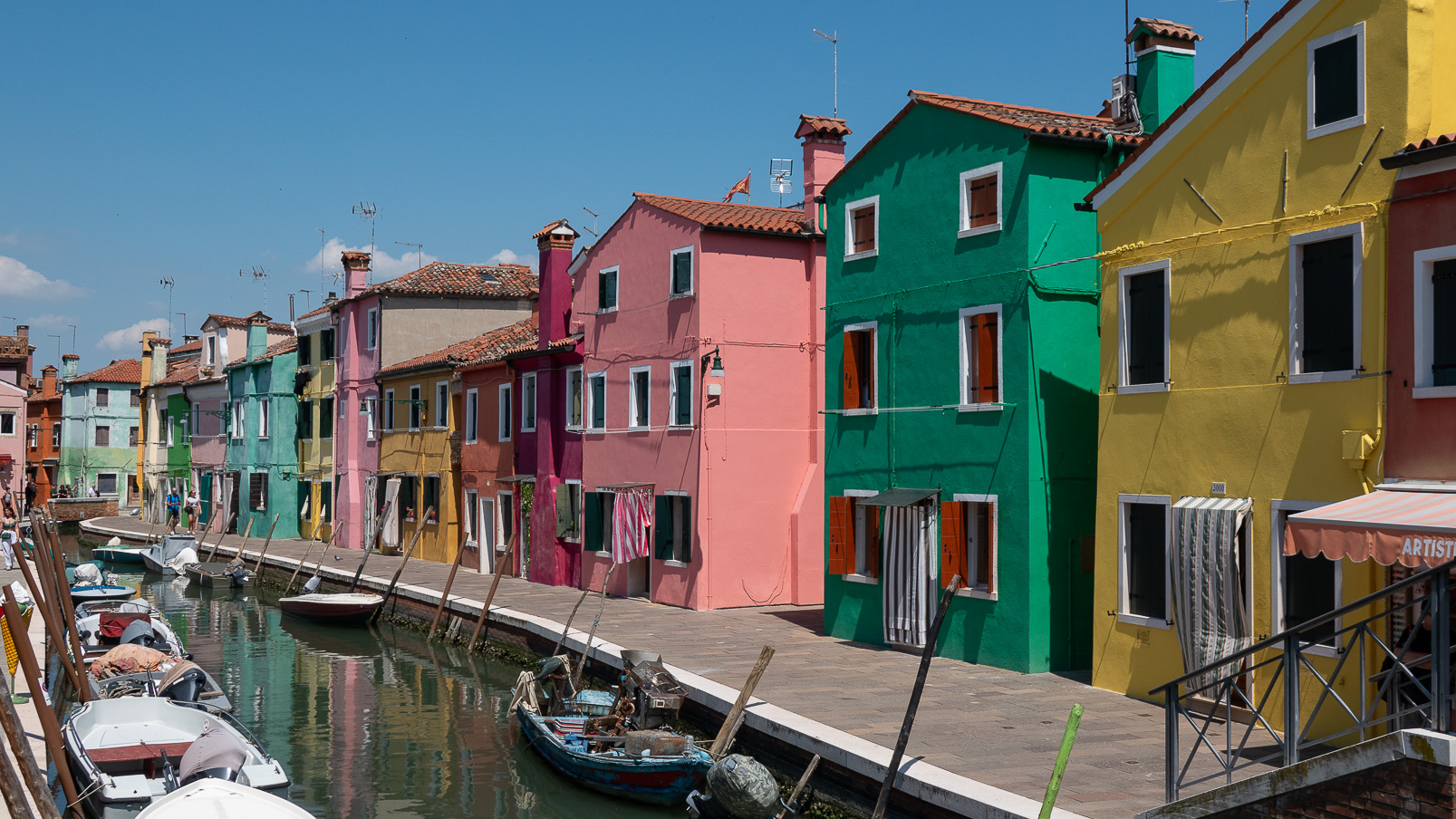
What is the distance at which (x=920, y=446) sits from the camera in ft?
64.2

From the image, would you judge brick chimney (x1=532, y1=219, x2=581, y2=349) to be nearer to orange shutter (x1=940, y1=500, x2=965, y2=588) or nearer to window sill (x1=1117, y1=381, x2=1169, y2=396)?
orange shutter (x1=940, y1=500, x2=965, y2=588)

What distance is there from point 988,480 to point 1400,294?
7058mm

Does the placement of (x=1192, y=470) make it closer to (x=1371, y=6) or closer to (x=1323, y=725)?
(x=1323, y=725)

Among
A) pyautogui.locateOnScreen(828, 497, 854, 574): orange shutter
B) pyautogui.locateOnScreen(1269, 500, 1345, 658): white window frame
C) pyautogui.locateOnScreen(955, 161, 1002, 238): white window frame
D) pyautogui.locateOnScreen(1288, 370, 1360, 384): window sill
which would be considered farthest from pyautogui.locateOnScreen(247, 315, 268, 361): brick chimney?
pyautogui.locateOnScreen(1288, 370, 1360, 384): window sill

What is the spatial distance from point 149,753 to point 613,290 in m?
16.4

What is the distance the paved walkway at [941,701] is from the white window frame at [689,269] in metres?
6.61

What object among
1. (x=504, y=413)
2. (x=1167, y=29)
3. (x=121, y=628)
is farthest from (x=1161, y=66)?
(x=121, y=628)

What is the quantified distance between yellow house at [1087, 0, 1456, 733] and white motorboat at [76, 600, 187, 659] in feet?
54.9

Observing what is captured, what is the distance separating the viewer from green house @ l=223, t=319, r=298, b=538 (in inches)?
1900

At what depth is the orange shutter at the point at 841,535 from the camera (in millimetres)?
20906

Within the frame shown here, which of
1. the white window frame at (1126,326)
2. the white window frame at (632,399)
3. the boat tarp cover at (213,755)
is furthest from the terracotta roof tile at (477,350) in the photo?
the white window frame at (1126,326)

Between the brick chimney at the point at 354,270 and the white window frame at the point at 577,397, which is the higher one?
the brick chimney at the point at 354,270

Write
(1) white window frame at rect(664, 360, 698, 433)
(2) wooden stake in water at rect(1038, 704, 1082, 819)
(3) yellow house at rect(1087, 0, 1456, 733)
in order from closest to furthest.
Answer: (2) wooden stake in water at rect(1038, 704, 1082, 819)
(3) yellow house at rect(1087, 0, 1456, 733)
(1) white window frame at rect(664, 360, 698, 433)

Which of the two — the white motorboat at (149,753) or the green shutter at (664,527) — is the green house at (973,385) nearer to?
the green shutter at (664,527)
